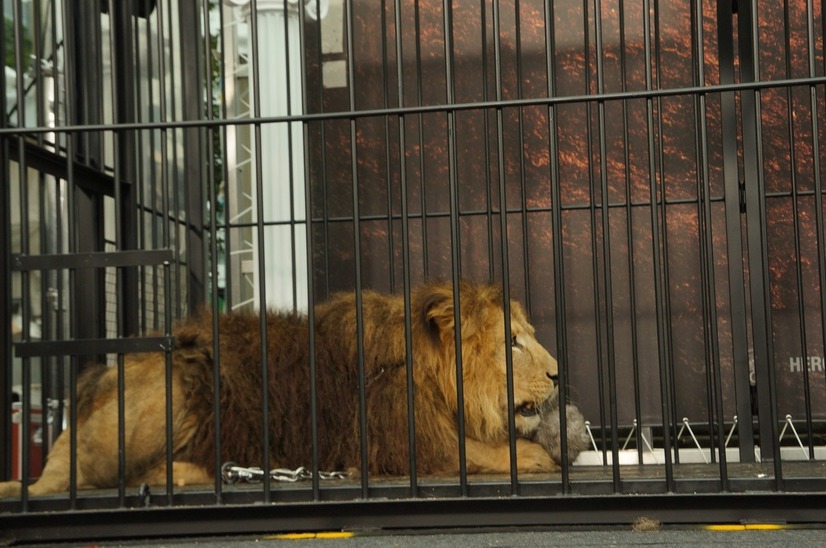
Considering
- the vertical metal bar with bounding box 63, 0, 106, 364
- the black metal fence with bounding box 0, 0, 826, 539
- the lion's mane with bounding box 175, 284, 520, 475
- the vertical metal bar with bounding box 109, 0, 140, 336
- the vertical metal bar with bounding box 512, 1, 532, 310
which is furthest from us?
the black metal fence with bounding box 0, 0, 826, 539

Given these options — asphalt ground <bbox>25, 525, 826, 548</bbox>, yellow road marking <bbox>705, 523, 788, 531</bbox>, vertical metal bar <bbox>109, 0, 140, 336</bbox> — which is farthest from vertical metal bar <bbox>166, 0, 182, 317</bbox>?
yellow road marking <bbox>705, 523, 788, 531</bbox>

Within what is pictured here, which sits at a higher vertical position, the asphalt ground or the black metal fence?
the black metal fence

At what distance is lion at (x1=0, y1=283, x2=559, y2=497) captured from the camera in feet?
11.6

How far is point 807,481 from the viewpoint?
2990 millimetres

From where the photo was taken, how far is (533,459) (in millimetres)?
3812

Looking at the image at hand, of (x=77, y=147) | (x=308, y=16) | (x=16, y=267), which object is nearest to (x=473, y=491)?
(x=16, y=267)

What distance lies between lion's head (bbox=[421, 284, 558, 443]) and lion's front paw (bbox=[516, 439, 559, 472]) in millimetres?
79

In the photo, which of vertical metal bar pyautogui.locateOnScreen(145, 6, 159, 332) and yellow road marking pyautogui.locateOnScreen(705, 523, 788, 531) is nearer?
yellow road marking pyautogui.locateOnScreen(705, 523, 788, 531)

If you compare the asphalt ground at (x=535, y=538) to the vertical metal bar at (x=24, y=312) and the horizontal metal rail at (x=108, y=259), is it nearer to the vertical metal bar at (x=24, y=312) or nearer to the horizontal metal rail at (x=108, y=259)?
the vertical metal bar at (x=24, y=312)

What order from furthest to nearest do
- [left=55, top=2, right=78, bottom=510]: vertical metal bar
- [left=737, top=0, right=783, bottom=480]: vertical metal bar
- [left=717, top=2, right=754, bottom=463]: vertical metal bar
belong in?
[left=717, top=2, right=754, bottom=463]: vertical metal bar, [left=737, top=0, right=783, bottom=480]: vertical metal bar, [left=55, top=2, right=78, bottom=510]: vertical metal bar

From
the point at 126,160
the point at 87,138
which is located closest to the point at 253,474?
the point at 87,138

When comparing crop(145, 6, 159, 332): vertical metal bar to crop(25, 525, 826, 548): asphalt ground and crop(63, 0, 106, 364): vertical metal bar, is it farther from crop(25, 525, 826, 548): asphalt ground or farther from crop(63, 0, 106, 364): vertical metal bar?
crop(25, 525, 826, 548): asphalt ground

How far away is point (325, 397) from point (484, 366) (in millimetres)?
627

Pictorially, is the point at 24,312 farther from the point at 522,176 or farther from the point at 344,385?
the point at 522,176
